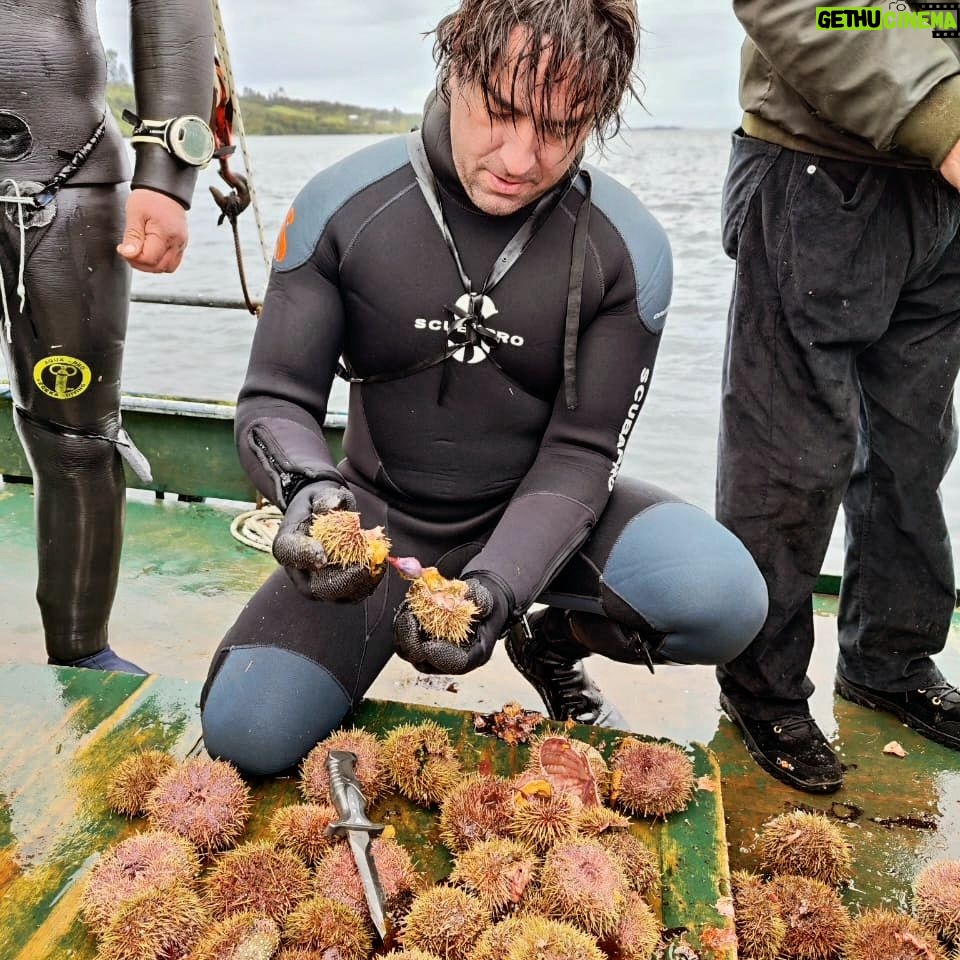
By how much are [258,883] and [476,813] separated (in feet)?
1.20

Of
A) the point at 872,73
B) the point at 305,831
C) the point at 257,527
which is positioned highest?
the point at 872,73

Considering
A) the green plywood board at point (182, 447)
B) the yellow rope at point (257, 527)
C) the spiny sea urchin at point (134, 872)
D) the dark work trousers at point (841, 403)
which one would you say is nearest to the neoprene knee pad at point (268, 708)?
the spiny sea urchin at point (134, 872)

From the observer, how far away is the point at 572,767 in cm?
170

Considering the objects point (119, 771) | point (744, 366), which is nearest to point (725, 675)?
point (744, 366)

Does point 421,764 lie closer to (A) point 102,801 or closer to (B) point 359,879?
(B) point 359,879

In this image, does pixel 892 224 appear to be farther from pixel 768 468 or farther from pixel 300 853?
pixel 300 853

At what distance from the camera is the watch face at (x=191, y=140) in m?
2.19

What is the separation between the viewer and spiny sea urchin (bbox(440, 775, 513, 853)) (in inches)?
62.5

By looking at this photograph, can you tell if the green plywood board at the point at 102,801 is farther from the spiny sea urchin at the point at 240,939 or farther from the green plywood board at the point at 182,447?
the green plywood board at the point at 182,447

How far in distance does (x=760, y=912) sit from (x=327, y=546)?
38.5 inches

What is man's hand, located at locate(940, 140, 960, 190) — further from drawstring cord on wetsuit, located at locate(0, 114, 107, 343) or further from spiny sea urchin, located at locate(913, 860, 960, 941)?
drawstring cord on wetsuit, located at locate(0, 114, 107, 343)

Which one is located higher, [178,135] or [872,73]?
[872,73]

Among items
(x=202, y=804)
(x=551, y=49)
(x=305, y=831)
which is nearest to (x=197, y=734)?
(x=202, y=804)

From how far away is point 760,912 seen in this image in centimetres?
166
